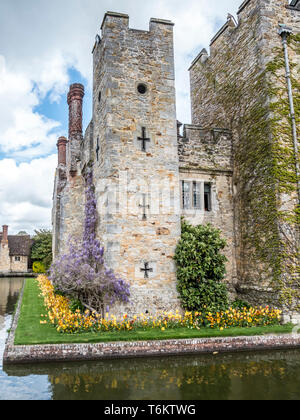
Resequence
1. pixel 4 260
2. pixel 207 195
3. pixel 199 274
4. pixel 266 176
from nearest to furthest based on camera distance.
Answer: pixel 199 274
pixel 266 176
pixel 207 195
pixel 4 260

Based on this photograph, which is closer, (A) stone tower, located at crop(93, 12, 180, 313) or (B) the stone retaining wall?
(B) the stone retaining wall

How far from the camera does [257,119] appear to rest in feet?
42.4

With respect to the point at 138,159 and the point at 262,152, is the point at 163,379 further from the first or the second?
the point at 262,152

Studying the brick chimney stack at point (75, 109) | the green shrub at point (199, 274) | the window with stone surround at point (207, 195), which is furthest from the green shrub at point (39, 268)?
the green shrub at point (199, 274)

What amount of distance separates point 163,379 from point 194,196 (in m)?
7.60

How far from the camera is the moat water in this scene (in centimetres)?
662

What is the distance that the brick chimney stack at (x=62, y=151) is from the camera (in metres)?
21.7

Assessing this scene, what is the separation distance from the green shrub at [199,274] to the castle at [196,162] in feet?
1.21

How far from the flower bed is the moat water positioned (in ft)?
5.51

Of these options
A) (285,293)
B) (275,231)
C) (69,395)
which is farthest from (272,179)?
(69,395)

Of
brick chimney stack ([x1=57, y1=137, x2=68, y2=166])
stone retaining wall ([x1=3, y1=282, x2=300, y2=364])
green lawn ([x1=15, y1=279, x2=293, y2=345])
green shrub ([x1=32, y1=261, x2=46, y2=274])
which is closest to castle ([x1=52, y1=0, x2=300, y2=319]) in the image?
green lawn ([x1=15, y1=279, x2=293, y2=345])

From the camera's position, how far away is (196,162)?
13742mm

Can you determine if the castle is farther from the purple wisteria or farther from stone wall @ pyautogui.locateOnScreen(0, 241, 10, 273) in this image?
stone wall @ pyautogui.locateOnScreen(0, 241, 10, 273)

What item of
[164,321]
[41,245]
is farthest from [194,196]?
[41,245]
